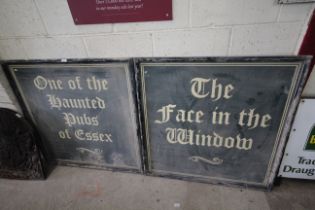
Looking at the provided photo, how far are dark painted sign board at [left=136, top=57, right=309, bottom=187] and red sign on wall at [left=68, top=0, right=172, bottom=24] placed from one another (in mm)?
213

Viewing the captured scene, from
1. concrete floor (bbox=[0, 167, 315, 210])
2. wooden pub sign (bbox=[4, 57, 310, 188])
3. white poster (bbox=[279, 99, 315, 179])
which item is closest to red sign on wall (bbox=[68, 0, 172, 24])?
wooden pub sign (bbox=[4, 57, 310, 188])

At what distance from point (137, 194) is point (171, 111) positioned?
23.3 inches

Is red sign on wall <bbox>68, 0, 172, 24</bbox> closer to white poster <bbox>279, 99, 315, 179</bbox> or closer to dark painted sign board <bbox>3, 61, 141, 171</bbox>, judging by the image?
dark painted sign board <bbox>3, 61, 141, 171</bbox>

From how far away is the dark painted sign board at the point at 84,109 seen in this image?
1.17 m

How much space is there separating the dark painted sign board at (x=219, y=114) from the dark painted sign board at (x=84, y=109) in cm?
12

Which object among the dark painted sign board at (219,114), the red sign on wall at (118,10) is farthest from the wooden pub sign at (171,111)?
the red sign on wall at (118,10)

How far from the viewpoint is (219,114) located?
3.65 feet

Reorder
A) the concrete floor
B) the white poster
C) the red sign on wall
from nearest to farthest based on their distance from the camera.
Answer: the red sign on wall, the white poster, the concrete floor

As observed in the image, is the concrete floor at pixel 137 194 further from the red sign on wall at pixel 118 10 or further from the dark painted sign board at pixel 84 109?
the red sign on wall at pixel 118 10

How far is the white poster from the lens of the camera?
108 cm

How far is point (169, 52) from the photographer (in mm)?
1064

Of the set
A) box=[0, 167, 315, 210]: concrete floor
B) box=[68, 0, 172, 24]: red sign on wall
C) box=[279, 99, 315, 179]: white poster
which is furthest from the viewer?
box=[0, 167, 315, 210]: concrete floor

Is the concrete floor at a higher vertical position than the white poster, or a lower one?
lower

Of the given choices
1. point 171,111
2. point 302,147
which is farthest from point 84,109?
point 302,147
